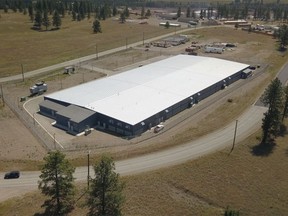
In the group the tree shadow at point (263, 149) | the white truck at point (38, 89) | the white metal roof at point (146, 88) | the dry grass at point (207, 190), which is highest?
the white metal roof at point (146, 88)

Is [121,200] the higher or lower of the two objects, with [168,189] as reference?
higher

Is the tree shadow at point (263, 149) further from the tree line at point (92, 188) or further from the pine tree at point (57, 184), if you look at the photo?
the pine tree at point (57, 184)

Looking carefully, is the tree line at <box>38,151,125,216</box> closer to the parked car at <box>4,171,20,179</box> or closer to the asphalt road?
the asphalt road

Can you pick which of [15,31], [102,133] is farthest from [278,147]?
[15,31]

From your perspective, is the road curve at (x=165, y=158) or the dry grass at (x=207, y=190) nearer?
the dry grass at (x=207, y=190)

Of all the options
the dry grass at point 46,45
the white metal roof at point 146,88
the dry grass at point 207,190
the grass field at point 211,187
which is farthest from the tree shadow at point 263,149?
the dry grass at point 46,45

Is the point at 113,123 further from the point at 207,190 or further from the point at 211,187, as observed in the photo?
the point at 207,190

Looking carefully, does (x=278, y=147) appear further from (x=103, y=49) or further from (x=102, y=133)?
(x=103, y=49)
